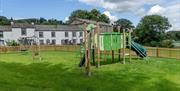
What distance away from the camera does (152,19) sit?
9400cm

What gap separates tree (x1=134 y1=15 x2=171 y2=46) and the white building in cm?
1988

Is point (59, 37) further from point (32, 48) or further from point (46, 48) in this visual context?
point (32, 48)

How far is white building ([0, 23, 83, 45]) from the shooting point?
68938 millimetres

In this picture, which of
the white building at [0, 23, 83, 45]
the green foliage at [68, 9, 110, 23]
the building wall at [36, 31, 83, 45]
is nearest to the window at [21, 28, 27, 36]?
the white building at [0, 23, 83, 45]

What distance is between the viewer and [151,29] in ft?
300

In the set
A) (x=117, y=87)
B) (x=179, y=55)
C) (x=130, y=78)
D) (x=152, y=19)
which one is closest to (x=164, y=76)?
(x=130, y=78)

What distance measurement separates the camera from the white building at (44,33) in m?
68.9

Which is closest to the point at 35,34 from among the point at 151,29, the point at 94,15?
the point at 94,15

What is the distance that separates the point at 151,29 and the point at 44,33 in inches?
1376

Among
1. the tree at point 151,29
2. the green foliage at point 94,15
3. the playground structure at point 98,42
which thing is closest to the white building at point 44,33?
the tree at point 151,29

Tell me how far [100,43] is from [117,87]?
28.4 ft

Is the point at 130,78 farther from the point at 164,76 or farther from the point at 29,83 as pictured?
the point at 29,83

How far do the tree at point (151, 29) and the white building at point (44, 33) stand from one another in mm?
19878

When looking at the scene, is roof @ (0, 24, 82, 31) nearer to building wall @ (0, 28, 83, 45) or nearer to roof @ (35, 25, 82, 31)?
roof @ (35, 25, 82, 31)
